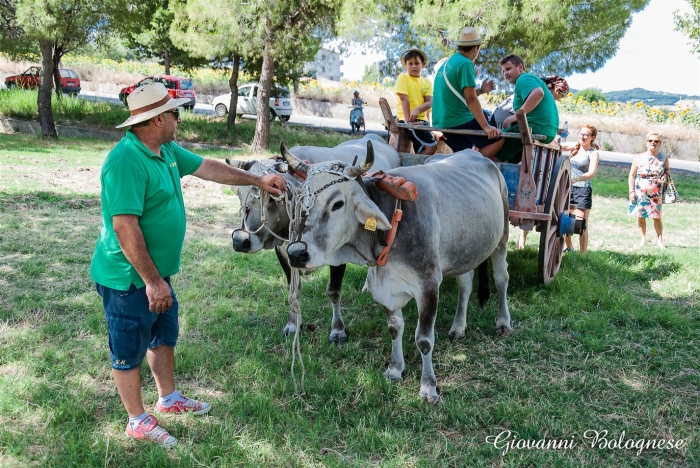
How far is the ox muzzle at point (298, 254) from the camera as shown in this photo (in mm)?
3221

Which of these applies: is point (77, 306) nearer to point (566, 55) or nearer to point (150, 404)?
point (150, 404)

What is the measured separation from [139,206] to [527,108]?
12.3 ft

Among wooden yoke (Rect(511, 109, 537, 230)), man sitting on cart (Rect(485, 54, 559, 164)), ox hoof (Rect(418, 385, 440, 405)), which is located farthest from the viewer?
man sitting on cart (Rect(485, 54, 559, 164))

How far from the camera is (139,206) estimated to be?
2867mm

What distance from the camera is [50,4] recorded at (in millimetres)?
12758

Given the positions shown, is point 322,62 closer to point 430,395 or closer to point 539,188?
point 539,188

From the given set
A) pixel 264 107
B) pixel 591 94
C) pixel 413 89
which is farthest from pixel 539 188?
pixel 591 94

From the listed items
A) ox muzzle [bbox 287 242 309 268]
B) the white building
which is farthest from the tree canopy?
ox muzzle [bbox 287 242 309 268]

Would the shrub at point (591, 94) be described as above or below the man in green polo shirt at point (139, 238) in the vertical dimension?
above

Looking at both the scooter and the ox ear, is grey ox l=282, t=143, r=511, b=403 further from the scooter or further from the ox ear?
the scooter

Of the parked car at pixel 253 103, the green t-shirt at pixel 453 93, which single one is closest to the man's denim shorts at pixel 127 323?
the green t-shirt at pixel 453 93

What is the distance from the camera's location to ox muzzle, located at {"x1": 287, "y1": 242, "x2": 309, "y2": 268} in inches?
127

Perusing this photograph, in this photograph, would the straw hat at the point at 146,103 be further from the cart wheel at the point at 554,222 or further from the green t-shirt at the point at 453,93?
the cart wheel at the point at 554,222

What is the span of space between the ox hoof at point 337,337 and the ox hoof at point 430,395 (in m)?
1.04
